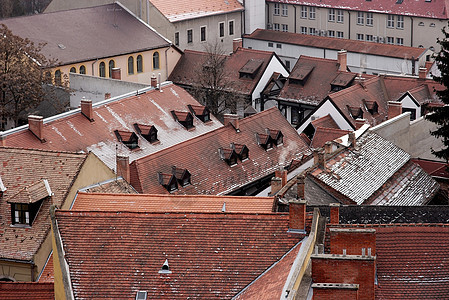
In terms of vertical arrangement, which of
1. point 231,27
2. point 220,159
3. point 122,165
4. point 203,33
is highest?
point 122,165

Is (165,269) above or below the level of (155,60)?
above

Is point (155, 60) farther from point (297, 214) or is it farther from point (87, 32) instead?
point (297, 214)

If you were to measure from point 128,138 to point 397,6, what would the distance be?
46.7m

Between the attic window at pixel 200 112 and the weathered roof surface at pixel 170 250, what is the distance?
109ft

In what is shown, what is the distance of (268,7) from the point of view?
105 m

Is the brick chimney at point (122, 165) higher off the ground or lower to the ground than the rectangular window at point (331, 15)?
higher

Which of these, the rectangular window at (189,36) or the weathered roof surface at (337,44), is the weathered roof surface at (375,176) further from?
the rectangular window at (189,36)

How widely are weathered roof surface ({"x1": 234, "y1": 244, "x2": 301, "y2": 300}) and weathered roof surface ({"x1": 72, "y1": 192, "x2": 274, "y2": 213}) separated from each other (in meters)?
9.91

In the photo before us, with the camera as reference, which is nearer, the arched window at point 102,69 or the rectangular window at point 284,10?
the arched window at point 102,69

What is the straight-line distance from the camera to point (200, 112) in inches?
2552

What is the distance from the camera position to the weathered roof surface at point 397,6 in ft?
309

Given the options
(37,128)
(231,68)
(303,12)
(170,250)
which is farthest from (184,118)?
(303,12)

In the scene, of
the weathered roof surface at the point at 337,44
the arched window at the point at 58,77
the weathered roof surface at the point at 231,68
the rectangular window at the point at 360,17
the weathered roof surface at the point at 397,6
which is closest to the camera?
the arched window at the point at 58,77

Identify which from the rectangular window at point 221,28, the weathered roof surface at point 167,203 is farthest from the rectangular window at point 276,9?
the weathered roof surface at point 167,203
